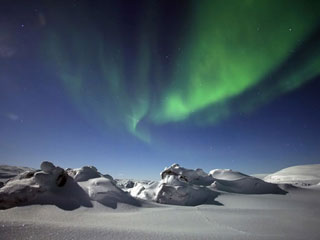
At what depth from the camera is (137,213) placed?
5852 millimetres

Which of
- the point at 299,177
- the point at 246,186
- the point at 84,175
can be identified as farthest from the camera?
the point at 299,177

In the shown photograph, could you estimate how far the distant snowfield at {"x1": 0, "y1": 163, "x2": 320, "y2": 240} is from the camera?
11.9ft

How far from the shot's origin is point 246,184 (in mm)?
11062

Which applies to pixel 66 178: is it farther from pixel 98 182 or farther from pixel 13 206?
pixel 13 206

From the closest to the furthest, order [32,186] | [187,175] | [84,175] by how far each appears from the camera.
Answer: [32,186] → [84,175] → [187,175]

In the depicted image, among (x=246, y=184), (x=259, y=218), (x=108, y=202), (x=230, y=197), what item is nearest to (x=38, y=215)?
(x=108, y=202)

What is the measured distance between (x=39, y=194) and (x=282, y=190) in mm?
12141

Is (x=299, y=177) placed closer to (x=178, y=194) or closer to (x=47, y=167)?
(x=178, y=194)

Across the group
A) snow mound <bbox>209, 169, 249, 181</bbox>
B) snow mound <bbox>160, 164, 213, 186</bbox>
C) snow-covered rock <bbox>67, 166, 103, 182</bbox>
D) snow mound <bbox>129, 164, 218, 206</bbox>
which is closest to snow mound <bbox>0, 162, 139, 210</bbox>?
snow-covered rock <bbox>67, 166, 103, 182</bbox>

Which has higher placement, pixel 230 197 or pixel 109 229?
pixel 230 197

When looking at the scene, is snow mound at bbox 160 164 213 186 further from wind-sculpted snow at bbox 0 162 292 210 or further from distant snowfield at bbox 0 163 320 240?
distant snowfield at bbox 0 163 320 240

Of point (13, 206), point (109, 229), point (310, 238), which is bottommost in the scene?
point (310, 238)

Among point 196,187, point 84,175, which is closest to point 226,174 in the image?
point 196,187

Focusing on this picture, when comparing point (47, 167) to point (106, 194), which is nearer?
point (106, 194)
